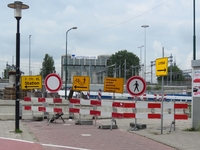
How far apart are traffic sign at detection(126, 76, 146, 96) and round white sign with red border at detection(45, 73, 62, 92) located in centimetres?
333

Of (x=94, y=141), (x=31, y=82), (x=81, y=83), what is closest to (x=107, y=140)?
(x=94, y=141)

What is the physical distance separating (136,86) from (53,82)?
386cm

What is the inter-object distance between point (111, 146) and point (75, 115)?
22.6ft

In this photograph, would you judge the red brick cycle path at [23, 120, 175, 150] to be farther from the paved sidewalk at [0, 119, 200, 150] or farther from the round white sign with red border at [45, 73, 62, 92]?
the round white sign with red border at [45, 73, 62, 92]

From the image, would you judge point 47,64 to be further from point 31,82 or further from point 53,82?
point 53,82

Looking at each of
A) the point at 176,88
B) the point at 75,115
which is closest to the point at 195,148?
the point at 75,115

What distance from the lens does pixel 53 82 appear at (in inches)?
496

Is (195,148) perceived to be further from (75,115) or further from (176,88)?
(176,88)

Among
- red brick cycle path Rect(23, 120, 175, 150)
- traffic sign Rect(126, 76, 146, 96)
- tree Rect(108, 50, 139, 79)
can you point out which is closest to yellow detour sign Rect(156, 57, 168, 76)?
traffic sign Rect(126, 76, 146, 96)

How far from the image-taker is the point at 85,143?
808cm

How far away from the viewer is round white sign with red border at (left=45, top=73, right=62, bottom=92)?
1256 cm

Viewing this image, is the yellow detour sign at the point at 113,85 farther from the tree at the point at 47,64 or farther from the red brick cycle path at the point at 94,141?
the tree at the point at 47,64

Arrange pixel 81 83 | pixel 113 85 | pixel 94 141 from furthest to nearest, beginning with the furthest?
pixel 81 83 < pixel 113 85 < pixel 94 141

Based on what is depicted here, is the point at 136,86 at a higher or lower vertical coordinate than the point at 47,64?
lower
